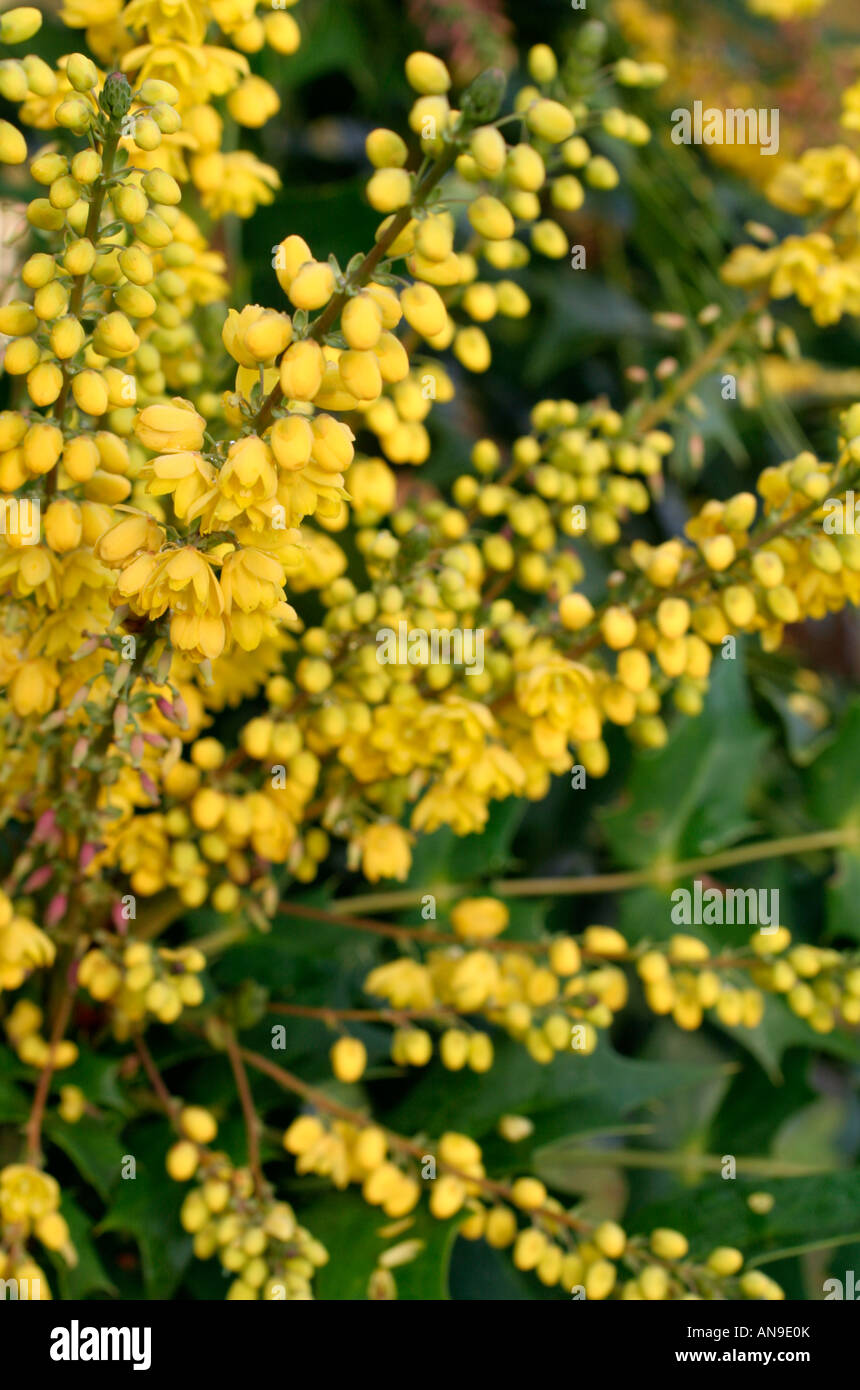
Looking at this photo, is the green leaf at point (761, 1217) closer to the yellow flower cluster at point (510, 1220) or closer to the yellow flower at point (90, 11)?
the yellow flower cluster at point (510, 1220)

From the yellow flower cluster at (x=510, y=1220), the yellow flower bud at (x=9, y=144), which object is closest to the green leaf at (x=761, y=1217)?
the yellow flower cluster at (x=510, y=1220)

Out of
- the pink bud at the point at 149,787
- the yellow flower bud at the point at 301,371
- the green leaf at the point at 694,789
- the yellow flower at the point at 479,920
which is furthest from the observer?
the green leaf at the point at 694,789

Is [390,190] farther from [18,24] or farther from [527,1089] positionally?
[527,1089]

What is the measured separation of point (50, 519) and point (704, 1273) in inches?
15.0

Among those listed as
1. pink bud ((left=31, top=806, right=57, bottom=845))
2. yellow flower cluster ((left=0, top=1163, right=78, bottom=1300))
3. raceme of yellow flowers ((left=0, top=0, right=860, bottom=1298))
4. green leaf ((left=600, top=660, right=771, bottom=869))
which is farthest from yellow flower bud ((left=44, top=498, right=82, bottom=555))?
green leaf ((left=600, top=660, right=771, bottom=869))

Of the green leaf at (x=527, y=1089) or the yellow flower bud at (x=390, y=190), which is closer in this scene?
the yellow flower bud at (x=390, y=190)

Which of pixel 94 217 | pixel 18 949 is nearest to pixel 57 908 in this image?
pixel 18 949

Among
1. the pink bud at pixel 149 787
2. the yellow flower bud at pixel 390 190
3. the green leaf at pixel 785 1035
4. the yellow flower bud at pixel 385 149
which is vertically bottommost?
the green leaf at pixel 785 1035

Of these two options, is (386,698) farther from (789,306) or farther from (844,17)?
(844,17)

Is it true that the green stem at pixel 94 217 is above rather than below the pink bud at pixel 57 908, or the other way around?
above

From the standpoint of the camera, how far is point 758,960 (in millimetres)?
494

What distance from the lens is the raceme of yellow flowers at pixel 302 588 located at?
308 mm

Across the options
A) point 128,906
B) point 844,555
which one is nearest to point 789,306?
point 844,555

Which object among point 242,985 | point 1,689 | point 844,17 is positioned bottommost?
point 242,985
